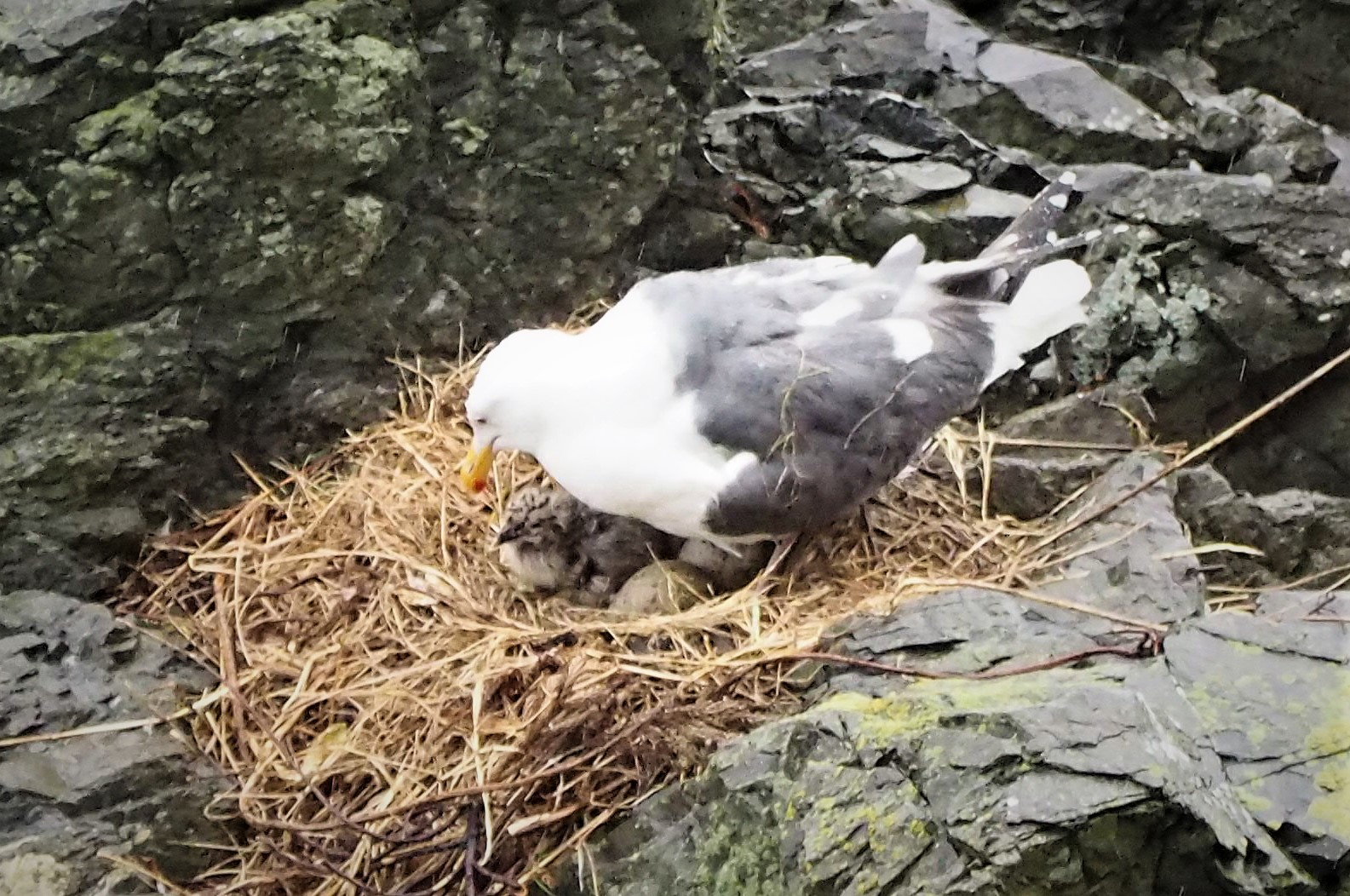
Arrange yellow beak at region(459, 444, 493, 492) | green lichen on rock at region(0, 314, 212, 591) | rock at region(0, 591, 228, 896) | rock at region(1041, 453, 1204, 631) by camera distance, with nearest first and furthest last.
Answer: rock at region(0, 591, 228, 896)
rock at region(1041, 453, 1204, 631)
green lichen on rock at region(0, 314, 212, 591)
yellow beak at region(459, 444, 493, 492)

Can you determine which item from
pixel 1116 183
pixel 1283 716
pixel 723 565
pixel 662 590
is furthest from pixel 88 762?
pixel 1116 183

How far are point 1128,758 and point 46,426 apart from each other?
1.63 metres

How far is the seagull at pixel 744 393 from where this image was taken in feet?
5.70

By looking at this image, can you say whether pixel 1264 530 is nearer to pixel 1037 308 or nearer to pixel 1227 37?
pixel 1037 308

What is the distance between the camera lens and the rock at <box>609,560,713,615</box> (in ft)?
5.98

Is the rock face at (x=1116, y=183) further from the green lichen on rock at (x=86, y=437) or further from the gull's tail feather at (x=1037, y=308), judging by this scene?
the green lichen on rock at (x=86, y=437)

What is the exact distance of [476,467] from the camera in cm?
190

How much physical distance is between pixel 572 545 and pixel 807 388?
0.49 m

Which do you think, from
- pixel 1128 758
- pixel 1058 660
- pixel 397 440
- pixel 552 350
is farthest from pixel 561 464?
pixel 1128 758

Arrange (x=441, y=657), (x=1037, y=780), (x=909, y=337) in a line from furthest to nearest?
(x=909, y=337)
(x=441, y=657)
(x=1037, y=780)

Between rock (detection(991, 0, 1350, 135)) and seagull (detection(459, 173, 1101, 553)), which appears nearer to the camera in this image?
seagull (detection(459, 173, 1101, 553))

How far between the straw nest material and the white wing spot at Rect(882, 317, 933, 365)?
12.8 inches

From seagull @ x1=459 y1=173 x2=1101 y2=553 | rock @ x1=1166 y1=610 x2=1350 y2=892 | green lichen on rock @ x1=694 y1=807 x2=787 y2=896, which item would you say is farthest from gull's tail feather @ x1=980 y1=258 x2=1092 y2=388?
green lichen on rock @ x1=694 y1=807 x2=787 y2=896

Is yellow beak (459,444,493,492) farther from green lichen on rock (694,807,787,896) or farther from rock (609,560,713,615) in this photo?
green lichen on rock (694,807,787,896)
